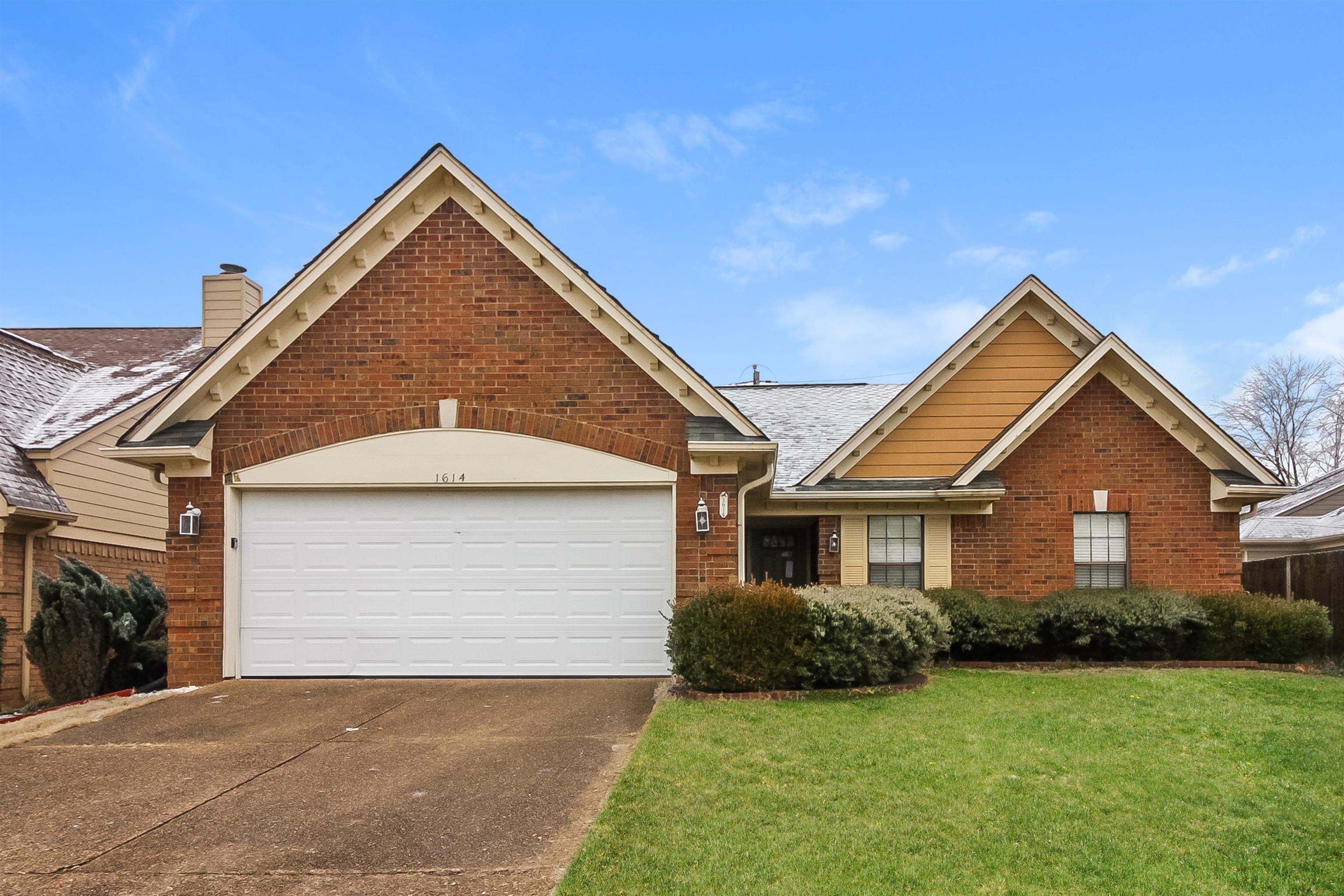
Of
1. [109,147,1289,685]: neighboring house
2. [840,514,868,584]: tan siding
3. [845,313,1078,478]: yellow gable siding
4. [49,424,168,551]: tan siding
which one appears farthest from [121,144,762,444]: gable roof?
[845,313,1078,478]: yellow gable siding

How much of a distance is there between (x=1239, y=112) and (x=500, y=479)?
13315 mm

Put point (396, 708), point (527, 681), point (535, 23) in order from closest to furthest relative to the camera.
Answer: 1. point (396, 708)
2. point (527, 681)
3. point (535, 23)

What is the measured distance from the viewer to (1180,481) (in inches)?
599

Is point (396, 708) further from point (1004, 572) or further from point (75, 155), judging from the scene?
point (75, 155)

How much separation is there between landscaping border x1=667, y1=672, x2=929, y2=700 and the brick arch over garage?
2.87 meters

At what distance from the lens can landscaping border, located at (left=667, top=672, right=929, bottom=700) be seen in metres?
10.1

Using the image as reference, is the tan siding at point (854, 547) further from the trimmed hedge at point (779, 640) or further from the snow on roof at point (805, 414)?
the trimmed hedge at point (779, 640)

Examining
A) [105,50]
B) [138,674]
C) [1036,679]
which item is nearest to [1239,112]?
[1036,679]

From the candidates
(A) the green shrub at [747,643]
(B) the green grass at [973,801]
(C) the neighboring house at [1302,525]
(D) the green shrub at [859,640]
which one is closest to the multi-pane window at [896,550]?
(D) the green shrub at [859,640]

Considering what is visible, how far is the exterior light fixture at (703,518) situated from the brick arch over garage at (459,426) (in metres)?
0.65

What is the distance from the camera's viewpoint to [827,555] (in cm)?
1584

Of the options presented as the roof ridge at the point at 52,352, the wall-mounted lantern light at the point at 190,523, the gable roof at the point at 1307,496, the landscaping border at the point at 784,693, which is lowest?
the landscaping border at the point at 784,693

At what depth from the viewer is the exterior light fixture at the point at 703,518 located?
11.8 metres

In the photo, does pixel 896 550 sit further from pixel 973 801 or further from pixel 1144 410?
pixel 973 801
